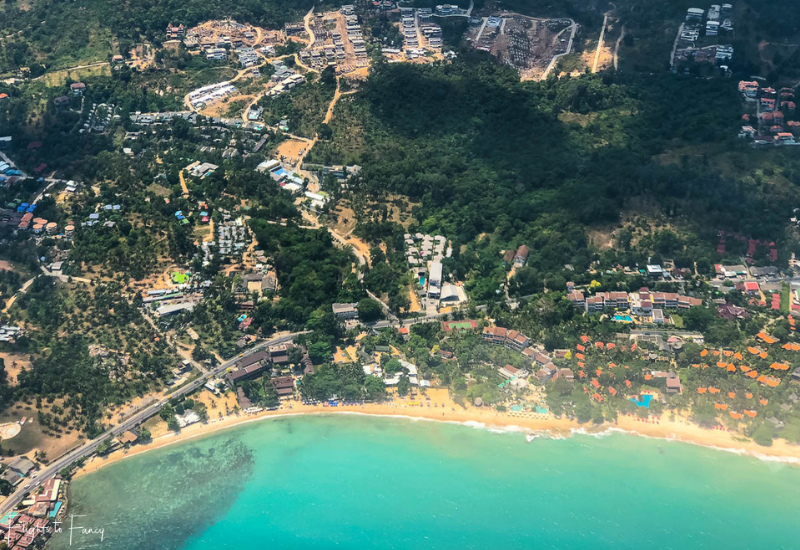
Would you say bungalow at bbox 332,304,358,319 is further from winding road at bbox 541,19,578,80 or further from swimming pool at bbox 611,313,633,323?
winding road at bbox 541,19,578,80

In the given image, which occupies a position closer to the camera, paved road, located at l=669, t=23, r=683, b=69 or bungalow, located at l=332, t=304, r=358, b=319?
bungalow, located at l=332, t=304, r=358, b=319

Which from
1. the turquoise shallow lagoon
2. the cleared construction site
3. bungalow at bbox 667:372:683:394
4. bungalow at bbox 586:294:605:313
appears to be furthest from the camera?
the cleared construction site

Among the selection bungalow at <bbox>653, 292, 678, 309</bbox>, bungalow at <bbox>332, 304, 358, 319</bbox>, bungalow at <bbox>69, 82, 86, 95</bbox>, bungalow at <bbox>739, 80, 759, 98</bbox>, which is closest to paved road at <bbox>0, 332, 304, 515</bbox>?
bungalow at <bbox>332, 304, 358, 319</bbox>

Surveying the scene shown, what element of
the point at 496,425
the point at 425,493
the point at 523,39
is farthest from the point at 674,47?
the point at 425,493

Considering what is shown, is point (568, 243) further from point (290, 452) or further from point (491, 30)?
point (491, 30)

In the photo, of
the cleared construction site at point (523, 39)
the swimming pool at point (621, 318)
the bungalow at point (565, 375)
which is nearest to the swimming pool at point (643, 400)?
the bungalow at point (565, 375)
